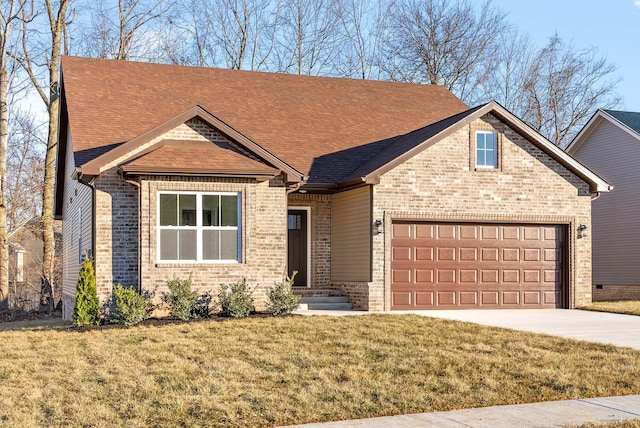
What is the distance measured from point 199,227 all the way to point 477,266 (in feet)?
24.2

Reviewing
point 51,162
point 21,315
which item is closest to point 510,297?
point 21,315

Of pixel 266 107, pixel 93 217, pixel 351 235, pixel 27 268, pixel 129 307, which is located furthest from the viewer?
pixel 27 268

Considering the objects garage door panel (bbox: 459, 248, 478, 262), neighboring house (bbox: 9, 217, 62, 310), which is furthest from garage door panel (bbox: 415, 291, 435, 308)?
neighboring house (bbox: 9, 217, 62, 310)

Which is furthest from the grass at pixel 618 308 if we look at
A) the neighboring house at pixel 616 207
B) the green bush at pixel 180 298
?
the green bush at pixel 180 298

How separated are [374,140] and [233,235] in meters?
6.59

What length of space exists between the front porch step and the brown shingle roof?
2.99 meters

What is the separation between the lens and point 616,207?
92.2ft

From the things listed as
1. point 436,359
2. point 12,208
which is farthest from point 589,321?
point 12,208

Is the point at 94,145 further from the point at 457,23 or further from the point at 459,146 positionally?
the point at 457,23

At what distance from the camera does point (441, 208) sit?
20516mm

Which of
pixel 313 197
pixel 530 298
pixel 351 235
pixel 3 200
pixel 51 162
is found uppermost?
pixel 51 162

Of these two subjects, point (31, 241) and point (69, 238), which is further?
point (31, 241)

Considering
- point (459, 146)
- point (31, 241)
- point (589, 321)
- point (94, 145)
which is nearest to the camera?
point (589, 321)

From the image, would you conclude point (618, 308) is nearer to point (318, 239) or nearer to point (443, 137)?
point (443, 137)
